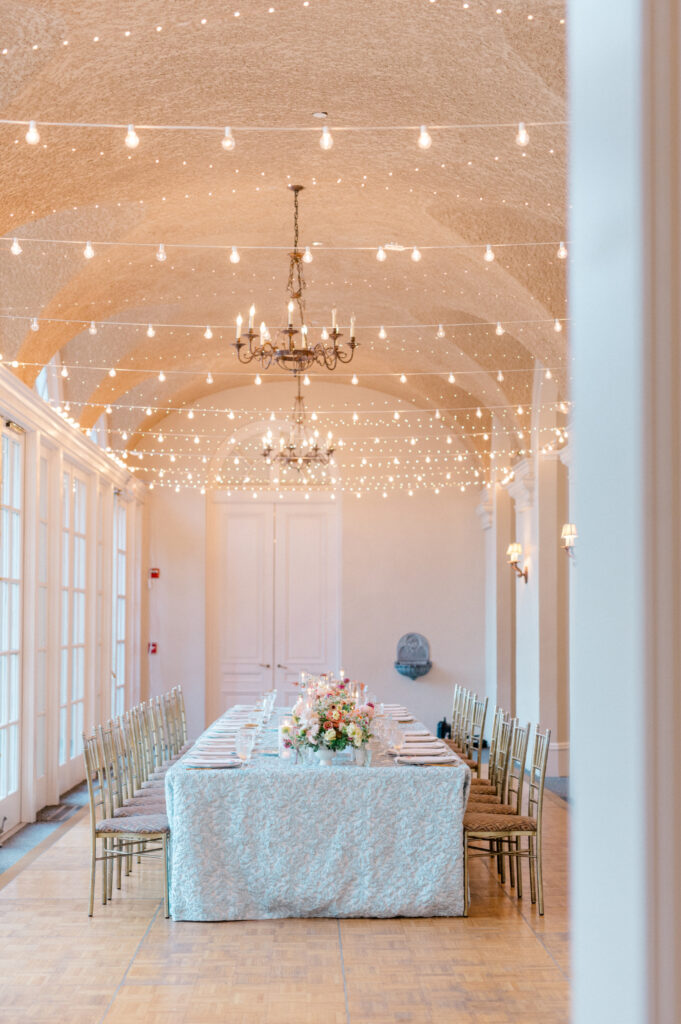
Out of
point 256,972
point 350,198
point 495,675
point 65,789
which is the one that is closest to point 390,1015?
point 256,972

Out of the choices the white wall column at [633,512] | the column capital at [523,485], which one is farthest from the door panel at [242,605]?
the white wall column at [633,512]

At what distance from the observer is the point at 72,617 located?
34.3ft

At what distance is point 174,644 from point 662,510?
13.6 meters

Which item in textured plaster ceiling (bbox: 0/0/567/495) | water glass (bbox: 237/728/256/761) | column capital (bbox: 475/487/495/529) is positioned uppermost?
textured plaster ceiling (bbox: 0/0/567/495)

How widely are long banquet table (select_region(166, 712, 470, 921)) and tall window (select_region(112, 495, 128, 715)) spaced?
725 cm

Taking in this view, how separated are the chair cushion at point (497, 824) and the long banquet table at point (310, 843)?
0.63 ft

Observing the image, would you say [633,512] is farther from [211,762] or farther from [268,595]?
[268,595]

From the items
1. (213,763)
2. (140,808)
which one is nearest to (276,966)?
(213,763)

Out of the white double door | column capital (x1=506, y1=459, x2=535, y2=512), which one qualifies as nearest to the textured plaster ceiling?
column capital (x1=506, y1=459, x2=535, y2=512)

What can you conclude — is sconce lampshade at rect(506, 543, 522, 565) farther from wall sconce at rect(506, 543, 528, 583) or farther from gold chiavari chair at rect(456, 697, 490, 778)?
gold chiavari chair at rect(456, 697, 490, 778)

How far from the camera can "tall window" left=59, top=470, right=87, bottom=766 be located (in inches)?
406

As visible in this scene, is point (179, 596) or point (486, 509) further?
point (179, 596)

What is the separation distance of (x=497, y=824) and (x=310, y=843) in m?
1.03

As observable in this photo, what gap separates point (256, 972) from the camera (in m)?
5.00
